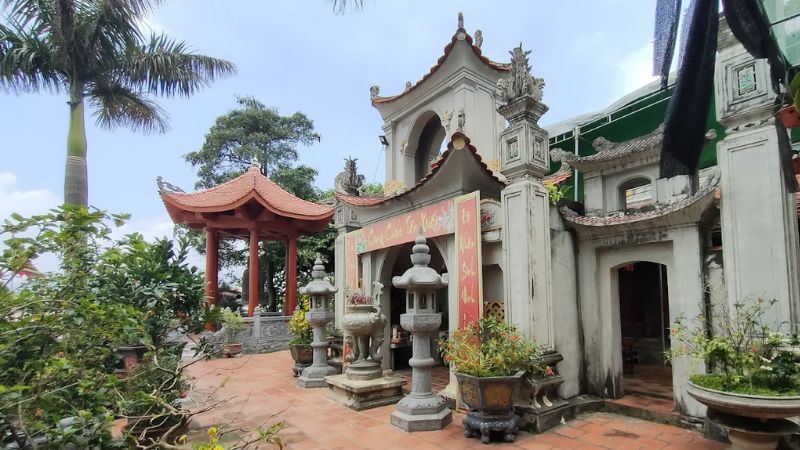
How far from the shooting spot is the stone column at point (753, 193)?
13.2 ft

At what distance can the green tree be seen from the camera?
18328 millimetres

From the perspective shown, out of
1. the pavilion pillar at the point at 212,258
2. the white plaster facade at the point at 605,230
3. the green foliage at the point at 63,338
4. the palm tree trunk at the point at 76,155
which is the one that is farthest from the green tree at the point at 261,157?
the green foliage at the point at 63,338

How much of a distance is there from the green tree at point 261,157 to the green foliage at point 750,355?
48.2 ft

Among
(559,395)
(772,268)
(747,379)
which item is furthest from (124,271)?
(772,268)

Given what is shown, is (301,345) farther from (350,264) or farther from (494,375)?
(494,375)

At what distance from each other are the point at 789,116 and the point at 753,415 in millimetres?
2733

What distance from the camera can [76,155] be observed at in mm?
9961

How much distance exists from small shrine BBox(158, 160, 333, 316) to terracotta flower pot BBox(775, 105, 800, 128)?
37.1 ft

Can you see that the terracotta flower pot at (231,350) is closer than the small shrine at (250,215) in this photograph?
Yes

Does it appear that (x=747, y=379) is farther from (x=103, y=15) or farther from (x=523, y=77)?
(x=103, y=15)

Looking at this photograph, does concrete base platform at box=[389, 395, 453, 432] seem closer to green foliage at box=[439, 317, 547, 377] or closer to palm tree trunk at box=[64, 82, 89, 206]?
green foliage at box=[439, 317, 547, 377]

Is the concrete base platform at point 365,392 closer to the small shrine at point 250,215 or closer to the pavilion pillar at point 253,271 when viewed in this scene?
the pavilion pillar at point 253,271

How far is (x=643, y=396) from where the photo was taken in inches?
232

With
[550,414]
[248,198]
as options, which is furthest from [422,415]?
[248,198]
